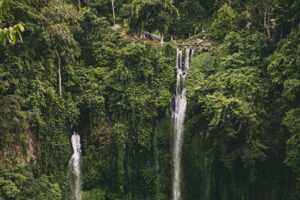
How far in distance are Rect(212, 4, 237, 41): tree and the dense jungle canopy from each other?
0.24 metres

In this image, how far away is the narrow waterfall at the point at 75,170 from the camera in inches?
639

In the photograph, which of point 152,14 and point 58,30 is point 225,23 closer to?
point 152,14

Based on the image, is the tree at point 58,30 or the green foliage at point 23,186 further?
the tree at point 58,30

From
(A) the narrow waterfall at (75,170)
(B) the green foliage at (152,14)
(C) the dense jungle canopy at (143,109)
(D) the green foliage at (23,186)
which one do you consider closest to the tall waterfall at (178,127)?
(C) the dense jungle canopy at (143,109)

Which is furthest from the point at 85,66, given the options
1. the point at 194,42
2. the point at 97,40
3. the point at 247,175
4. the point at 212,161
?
the point at 247,175

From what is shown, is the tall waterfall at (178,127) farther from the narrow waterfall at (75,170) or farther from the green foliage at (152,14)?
the narrow waterfall at (75,170)

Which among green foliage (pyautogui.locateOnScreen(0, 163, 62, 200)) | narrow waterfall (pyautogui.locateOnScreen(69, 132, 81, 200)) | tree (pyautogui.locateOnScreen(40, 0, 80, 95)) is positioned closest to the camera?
green foliage (pyautogui.locateOnScreen(0, 163, 62, 200))

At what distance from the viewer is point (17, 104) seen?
43.1 feet

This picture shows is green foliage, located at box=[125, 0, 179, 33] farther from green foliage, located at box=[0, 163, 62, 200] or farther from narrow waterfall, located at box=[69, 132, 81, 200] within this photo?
green foliage, located at box=[0, 163, 62, 200]

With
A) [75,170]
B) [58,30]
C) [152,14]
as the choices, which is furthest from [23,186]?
[152,14]

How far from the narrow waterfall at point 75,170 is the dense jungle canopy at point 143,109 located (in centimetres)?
35

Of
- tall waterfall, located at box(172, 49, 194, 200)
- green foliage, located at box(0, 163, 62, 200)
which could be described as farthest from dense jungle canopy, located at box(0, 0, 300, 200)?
tall waterfall, located at box(172, 49, 194, 200)

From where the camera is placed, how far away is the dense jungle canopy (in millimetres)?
13930

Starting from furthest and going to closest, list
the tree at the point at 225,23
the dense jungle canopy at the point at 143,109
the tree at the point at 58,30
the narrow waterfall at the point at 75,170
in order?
the tree at the point at 225,23, the narrow waterfall at the point at 75,170, the tree at the point at 58,30, the dense jungle canopy at the point at 143,109
